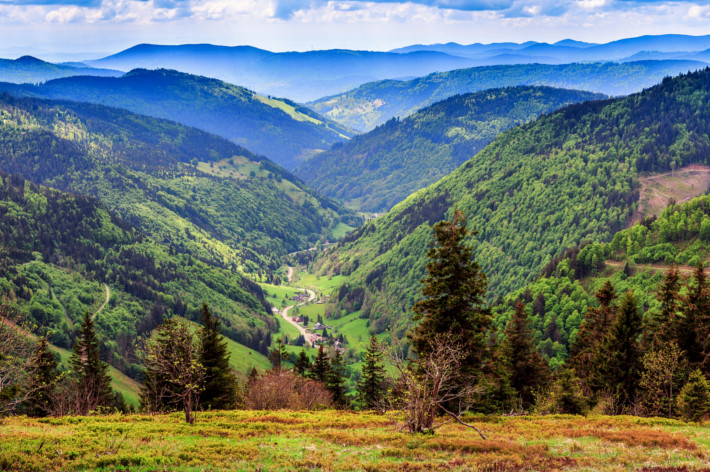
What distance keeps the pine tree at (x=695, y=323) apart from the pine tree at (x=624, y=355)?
4950mm

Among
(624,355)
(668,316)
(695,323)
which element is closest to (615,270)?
(668,316)

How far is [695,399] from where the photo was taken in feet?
156

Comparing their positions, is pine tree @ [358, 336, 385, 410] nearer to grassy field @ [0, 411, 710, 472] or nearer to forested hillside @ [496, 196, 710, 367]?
grassy field @ [0, 411, 710, 472]

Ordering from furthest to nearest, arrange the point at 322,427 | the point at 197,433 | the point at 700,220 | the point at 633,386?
the point at 700,220 → the point at 633,386 → the point at 322,427 → the point at 197,433

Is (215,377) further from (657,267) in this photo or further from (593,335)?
(657,267)

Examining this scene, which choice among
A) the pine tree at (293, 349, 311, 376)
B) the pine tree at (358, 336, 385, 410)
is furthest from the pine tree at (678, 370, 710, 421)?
the pine tree at (293, 349, 311, 376)

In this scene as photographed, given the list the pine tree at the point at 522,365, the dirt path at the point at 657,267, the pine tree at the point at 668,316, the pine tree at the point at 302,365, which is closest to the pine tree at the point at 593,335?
the pine tree at the point at 668,316

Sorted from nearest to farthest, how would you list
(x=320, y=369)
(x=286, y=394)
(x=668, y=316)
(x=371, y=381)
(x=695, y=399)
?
(x=695, y=399), (x=668, y=316), (x=286, y=394), (x=371, y=381), (x=320, y=369)

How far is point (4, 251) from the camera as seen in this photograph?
633ft

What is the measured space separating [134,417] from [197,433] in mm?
11537

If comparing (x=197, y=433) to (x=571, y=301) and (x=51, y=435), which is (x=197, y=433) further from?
(x=571, y=301)

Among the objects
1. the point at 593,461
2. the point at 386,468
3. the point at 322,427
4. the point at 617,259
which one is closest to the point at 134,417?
the point at 322,427

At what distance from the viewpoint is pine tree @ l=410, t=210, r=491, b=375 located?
46.9 meters

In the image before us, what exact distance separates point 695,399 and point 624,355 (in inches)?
499
